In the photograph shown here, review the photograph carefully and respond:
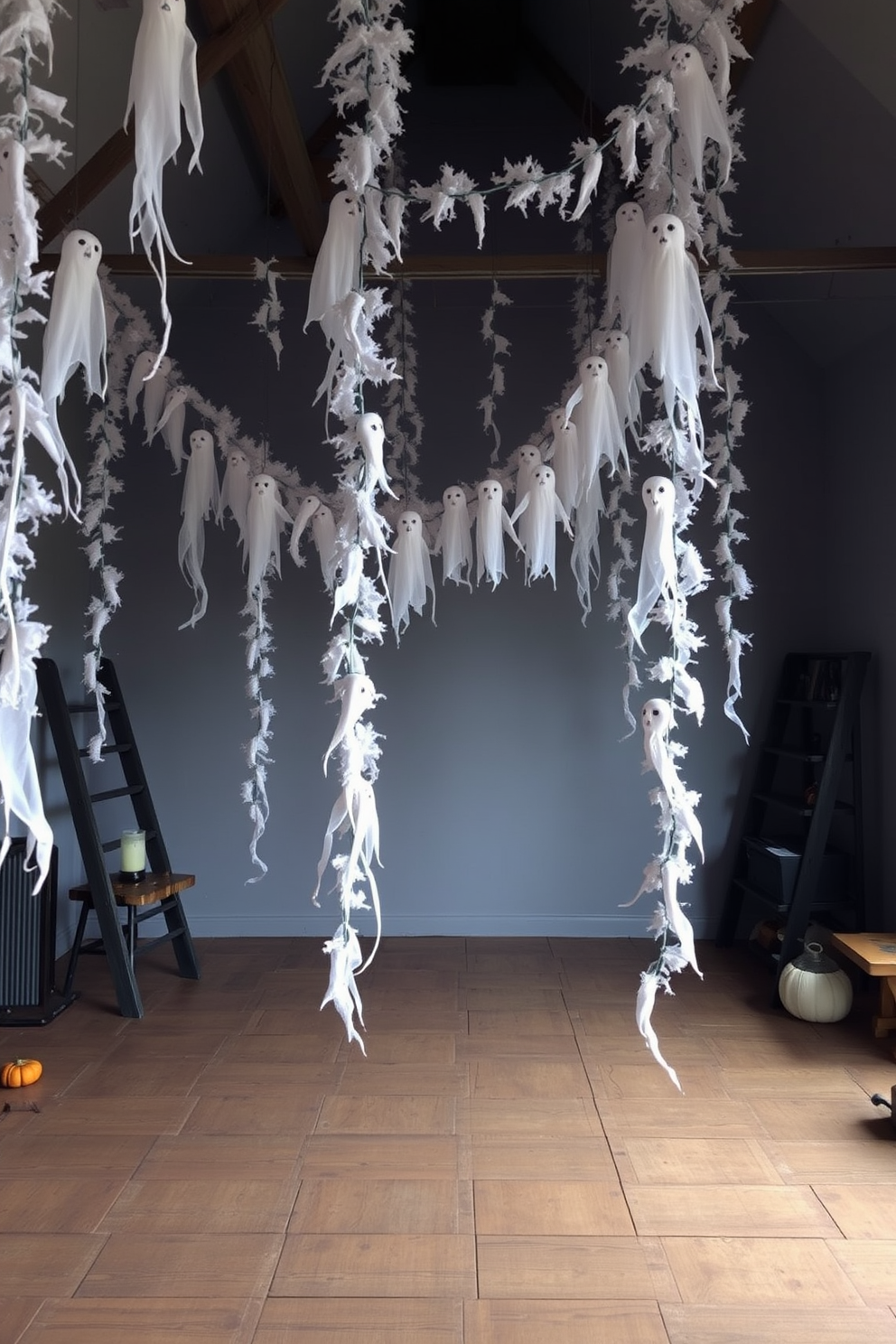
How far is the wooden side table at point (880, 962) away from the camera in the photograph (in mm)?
3578

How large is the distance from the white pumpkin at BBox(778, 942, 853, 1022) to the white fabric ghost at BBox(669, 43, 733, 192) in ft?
9.19

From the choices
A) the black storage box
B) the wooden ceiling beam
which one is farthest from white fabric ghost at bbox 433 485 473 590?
the black storage box

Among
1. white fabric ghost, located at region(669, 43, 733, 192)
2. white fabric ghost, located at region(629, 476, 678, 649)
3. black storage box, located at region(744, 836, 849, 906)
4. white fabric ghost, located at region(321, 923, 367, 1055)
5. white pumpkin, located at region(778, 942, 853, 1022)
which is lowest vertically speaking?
white pumpkin, located at region(778, 942, 853, 1022)

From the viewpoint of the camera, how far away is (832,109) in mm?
3508

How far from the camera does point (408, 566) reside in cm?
318

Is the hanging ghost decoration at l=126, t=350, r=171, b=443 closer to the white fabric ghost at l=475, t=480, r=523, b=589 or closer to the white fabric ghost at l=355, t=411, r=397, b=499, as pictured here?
the white fabric ghost at l=475, t=480, r=523, b=589

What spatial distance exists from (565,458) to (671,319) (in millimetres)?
902

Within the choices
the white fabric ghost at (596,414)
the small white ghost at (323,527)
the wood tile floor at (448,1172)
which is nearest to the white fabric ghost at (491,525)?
the small white ghost at (323,527)

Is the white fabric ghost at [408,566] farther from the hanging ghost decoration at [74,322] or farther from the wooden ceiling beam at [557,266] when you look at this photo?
the hanging ghost decoration at [74,322]

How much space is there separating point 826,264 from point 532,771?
8.12 feet

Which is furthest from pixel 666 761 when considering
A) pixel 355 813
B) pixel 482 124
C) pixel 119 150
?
pixel 482 124

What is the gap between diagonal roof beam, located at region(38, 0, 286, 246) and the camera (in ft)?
10.00

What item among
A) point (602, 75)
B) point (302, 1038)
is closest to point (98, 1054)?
point (302, 1038)

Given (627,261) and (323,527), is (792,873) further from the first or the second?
(627,261)
